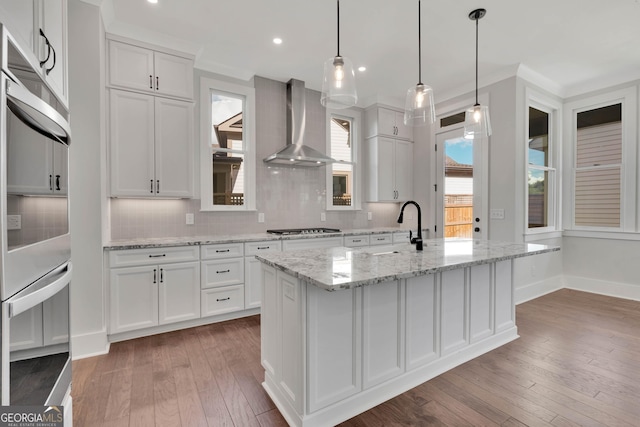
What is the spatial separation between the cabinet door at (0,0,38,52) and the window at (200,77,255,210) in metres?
2.44

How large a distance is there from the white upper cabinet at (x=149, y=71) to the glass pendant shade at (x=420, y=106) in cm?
232

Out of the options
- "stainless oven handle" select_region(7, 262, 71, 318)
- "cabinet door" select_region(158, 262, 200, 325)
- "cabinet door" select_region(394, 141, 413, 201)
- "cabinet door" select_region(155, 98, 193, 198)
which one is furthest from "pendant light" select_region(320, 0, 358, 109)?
"cabinet door" select_region(394, 141, 413, 201)

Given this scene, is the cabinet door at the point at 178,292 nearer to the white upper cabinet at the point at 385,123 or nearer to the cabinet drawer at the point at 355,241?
the cabinet drawer at the point at 355,241

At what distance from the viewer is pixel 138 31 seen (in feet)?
9.71

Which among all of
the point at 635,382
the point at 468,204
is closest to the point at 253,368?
the point at 635,382

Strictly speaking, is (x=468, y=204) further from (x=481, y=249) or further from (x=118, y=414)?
(x=118, y=414)

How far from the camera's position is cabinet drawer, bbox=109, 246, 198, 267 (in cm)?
279

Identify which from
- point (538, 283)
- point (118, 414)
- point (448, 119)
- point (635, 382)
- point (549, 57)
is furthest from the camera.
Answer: point (448, 119)

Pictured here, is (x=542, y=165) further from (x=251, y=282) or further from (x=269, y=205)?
(x=251, y=282)

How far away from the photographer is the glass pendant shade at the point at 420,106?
2.33 metres

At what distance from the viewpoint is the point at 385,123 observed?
4883 mm

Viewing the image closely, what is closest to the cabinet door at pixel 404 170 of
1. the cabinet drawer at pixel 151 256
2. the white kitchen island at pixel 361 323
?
the white kitchen island at pixel 361 323

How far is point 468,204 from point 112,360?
4.52m

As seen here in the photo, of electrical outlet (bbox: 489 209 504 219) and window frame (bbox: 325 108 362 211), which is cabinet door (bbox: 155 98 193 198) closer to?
window frame (bbox: 325 108 362 211)
